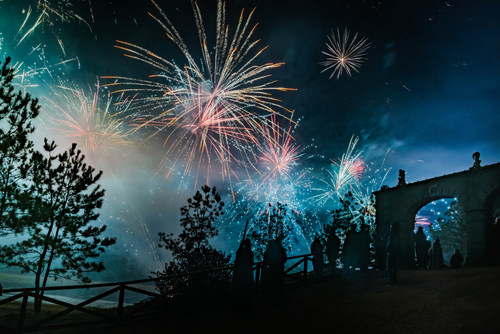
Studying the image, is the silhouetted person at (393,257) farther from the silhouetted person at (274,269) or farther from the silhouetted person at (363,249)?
the silhouetted person at (274,269)

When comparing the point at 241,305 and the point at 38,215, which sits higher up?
the point at 38,215

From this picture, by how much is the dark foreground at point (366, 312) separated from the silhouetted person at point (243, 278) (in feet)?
0.97

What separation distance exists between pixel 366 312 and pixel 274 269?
13.4 feet

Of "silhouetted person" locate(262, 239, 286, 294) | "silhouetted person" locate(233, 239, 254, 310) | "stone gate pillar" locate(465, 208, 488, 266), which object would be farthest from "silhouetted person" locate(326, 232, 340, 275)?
"silhouetted person" locate(233, 239, 254, 310)

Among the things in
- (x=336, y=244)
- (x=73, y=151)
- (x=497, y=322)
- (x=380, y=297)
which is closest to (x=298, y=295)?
(x=380, y=297)

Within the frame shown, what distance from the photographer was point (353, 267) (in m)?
14.0

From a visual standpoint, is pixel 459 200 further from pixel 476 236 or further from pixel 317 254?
pixel 317 254

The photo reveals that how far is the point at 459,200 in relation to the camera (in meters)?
15.1

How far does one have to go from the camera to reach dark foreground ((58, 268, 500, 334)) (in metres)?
6.15

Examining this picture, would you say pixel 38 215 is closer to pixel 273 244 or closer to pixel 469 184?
pixel 273 244

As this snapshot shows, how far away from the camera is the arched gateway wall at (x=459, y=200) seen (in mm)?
13961

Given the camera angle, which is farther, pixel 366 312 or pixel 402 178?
pixel 402 178

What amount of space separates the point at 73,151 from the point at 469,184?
62.9 ft

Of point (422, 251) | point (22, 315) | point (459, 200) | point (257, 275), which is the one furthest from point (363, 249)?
point (22, 315)
